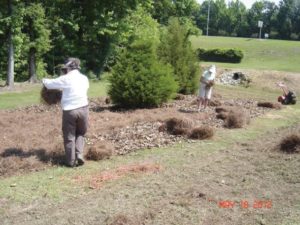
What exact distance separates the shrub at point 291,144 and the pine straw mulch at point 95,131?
2109 mm

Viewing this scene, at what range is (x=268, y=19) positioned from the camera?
3799 inches

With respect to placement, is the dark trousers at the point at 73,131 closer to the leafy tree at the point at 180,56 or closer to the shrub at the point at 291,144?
the shrub at the point at 291,144

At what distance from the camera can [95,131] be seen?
38.4 feet

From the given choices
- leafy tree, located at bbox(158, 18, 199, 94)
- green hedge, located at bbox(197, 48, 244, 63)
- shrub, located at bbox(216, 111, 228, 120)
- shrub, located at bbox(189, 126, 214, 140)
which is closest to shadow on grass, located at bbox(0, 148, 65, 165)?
shrub, located at bbox(189, 126, 214, 140)

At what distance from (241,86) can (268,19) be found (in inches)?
2833

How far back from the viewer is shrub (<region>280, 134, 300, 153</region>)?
9.90 meters

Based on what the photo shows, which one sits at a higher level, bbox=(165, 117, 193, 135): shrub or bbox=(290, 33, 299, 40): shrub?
bbox=(290, 33, 299, 40): shrub

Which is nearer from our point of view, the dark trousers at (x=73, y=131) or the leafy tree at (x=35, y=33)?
the dark trousers at (x=73, y=131)

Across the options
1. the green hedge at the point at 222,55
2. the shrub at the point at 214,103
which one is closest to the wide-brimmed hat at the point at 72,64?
the shrub at the point at 214,103

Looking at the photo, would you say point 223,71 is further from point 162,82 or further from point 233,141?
point 233,141

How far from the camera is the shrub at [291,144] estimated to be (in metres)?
9.90

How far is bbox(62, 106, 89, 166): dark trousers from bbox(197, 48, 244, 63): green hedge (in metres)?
35.0

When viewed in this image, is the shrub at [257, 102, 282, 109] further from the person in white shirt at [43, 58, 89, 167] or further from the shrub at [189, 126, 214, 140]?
the person in white shirt at [43, 58, 89, 167]

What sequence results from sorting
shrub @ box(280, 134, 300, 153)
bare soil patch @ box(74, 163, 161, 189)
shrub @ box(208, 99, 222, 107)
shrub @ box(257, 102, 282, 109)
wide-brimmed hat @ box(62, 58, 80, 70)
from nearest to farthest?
bare soil patch @ box(74, 163, 161, 189)
wide-brimmed hat @ box(62, 58, 80, 70)
shrub @ box(280, 134, 300, 153)
shrub @ box(208, 99, 222, 107)
shrub @ box(257, 102, 282, 109)
